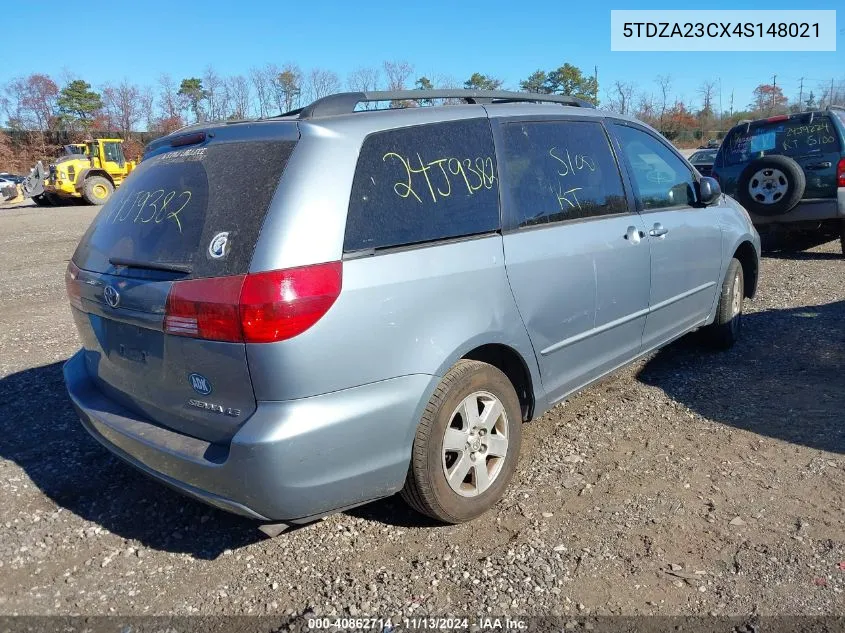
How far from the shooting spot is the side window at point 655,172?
4051mm

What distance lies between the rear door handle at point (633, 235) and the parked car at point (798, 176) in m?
5.26

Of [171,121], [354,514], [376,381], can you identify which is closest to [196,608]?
[354,514]

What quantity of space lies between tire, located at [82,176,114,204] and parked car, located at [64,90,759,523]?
82.7ft

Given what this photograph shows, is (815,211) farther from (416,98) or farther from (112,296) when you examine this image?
(112,296)

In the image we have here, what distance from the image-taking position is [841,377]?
4.46 m

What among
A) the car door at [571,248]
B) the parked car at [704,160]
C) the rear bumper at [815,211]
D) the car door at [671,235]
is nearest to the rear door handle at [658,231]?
the car door at [671,235]

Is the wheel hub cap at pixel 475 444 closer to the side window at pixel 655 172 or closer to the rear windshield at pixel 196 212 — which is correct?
the rear windshield at pixel 196 212

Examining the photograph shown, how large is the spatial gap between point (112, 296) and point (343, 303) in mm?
→ 1018

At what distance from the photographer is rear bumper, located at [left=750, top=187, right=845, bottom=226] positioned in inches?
314

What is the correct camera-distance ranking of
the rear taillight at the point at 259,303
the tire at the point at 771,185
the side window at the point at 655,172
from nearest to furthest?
1. the rear taillight at the point at 259,303
2. the side window at the point at 655,172
3. the tire at the point at 771,185

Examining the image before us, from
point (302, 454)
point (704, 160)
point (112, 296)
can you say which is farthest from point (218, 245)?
point (704, 160)

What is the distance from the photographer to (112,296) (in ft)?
8.86

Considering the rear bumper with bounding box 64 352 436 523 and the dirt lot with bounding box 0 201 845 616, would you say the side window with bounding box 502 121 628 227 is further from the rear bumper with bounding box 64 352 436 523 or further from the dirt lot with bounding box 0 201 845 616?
the dirt lot with bounding box 0 201 845 616

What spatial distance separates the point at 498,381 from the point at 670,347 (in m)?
2.85
